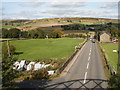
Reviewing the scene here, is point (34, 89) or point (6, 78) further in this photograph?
point (34, 89)

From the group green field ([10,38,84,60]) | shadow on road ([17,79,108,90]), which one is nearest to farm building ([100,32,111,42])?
green field ([10,38,84,60])

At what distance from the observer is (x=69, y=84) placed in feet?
53.0

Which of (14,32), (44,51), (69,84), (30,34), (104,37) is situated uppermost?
(14,32)

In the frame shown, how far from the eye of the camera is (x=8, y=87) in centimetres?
1106

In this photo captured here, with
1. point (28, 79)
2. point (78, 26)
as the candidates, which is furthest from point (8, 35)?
point (28, 79)

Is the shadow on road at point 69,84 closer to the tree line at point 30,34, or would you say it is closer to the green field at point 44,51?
the green field at point 44,51

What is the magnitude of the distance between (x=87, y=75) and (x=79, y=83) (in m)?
3.28

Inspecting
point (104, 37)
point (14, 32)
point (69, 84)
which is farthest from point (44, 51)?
point (14, 32)

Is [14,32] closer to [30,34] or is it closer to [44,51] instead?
[30,34]

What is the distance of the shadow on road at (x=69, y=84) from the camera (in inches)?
612

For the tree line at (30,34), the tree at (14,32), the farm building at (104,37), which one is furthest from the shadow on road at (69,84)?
the tree at (14,32)

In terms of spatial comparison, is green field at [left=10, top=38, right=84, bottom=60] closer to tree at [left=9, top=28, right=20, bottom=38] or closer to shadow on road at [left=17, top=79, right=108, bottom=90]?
shadow on road at [left=17, top=79, right=108, bottom=90]

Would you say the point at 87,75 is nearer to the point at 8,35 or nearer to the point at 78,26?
the point at 8,35

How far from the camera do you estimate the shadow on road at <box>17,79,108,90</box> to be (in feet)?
51.0
